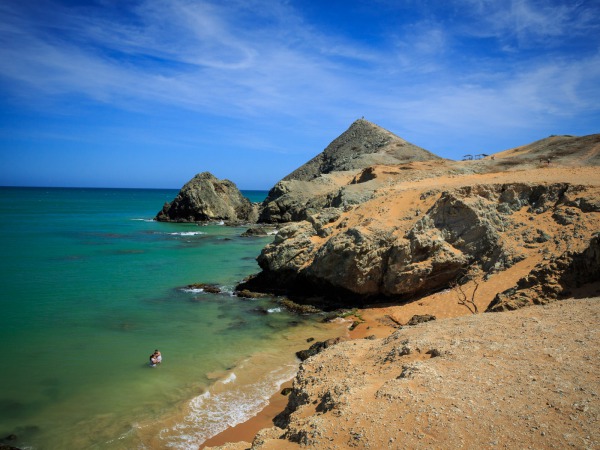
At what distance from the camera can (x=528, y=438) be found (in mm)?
6062

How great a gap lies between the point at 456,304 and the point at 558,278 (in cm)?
482

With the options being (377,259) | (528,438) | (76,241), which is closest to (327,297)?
(377,259)

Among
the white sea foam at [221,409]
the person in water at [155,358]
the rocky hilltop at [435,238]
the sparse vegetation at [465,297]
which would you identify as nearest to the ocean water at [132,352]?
the white sea foam at [221,409]

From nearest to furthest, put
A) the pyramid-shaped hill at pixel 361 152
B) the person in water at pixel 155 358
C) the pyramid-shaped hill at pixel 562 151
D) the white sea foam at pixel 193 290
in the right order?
the person in water at pixel 155 358 → the white sea foam at pixel 193 290 → the pyramid-shaped hill at pixel 562 151 → the pyramid-shaped hill at pixel 361 152

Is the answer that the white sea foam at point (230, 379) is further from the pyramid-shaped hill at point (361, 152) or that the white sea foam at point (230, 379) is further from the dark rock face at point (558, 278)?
the pyramid-shaped hill at point (361, 152)

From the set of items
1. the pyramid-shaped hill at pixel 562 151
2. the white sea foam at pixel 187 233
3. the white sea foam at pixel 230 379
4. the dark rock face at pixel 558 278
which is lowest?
the white sea foam at pixel 230 379

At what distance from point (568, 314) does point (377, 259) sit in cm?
961

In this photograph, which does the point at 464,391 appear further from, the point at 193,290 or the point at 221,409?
the point at 193,290

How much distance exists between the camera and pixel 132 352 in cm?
1537

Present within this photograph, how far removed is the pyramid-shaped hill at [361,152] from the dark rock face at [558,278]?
56.3 meters

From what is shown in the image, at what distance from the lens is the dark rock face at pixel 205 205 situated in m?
65.2

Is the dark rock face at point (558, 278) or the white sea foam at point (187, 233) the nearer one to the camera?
the dark rock face at point (558, 278)

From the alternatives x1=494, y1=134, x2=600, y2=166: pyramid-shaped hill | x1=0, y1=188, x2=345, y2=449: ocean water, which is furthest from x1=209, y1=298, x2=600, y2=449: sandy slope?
x1=494, y1=134, x2=600, y2=166: pyramid-shaped hill

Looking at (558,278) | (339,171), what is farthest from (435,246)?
(339,171)
